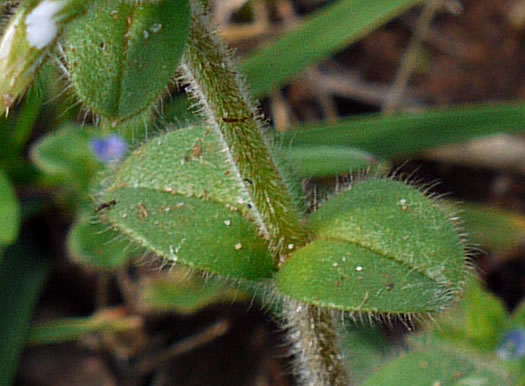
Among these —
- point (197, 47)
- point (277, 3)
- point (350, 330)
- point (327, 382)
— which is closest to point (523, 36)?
point (277, 3)

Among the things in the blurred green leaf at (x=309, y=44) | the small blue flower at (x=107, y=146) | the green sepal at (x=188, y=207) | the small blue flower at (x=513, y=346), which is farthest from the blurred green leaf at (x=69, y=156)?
the small blue flower at (x=513, y=346)

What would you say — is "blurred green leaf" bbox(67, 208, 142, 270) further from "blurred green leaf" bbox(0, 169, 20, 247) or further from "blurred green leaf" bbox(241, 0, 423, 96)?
"blurred green leaf" bbox(241, 0, 423, 96)

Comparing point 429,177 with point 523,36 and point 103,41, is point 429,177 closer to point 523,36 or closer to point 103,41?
point 523,36

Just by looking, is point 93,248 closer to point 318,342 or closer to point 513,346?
point 318,342

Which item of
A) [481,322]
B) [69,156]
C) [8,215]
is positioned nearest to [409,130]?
[481,322]

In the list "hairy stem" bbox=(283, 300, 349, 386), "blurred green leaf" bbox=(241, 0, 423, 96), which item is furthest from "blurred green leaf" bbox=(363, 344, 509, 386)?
"blurred green leaf" bbox=(241, 0, 423, 96)
